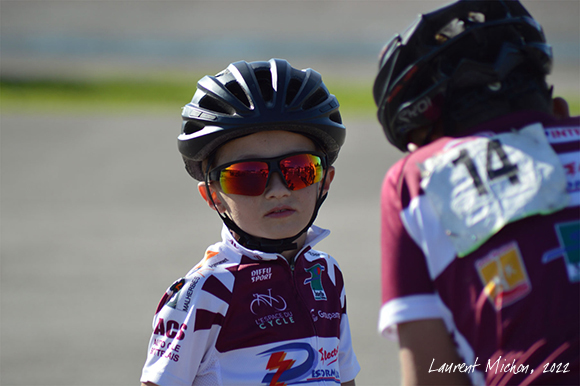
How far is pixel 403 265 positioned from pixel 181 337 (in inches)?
44.1

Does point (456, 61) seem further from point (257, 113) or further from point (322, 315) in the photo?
point (322, 315)

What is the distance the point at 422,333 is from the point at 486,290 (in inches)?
8.8

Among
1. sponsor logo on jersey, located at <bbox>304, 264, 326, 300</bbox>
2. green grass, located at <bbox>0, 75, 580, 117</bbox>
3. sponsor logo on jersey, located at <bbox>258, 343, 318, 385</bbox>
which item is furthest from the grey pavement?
green grass, located at <bbox>0, 75, 580, 117</bbox>

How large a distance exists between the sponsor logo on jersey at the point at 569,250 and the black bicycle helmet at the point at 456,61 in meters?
0.45

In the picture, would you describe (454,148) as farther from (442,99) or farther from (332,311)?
(332,311)

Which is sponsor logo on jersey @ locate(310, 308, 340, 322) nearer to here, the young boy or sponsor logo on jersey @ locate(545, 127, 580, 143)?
the young boy

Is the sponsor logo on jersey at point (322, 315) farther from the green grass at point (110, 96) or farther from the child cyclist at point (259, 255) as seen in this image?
the green grass at point (110, 96)

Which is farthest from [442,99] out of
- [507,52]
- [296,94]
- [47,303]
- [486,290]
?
[47,303]

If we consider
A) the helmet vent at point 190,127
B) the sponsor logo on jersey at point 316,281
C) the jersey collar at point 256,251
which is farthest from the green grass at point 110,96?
the sponsor logo on jersey at point 316,281

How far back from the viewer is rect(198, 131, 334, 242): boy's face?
2.73 metres

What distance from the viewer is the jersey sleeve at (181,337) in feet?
7.77

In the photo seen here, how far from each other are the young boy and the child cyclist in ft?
3.04

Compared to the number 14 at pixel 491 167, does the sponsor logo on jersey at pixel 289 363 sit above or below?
below

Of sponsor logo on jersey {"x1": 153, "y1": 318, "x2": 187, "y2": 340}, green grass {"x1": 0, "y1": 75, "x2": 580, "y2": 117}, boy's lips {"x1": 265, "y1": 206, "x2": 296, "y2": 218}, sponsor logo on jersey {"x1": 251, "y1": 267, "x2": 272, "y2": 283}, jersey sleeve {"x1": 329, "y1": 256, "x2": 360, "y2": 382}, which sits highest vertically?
green grass {"x1": 0, "y1": 75, "x2": 580, "y2": 117}
